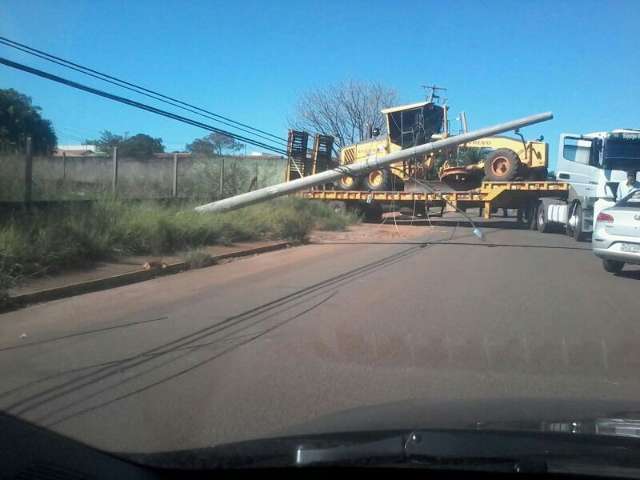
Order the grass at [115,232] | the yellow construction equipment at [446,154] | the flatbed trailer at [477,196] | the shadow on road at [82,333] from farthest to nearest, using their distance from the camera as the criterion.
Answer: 1. the yellow construction equipment at [446,154]
2. the flatbed trailer at [477,196]
3. the grass at [115,232]
4. the shadow on road at [82,333]

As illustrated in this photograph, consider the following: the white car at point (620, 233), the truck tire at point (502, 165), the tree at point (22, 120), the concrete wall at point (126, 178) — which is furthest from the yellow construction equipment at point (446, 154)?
the tree at point (22, 120)

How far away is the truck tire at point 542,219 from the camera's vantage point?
25.8 m

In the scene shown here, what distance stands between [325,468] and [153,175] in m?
23.6

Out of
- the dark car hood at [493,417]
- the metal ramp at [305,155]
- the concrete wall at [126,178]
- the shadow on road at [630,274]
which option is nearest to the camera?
the dark car hood at [493,417]

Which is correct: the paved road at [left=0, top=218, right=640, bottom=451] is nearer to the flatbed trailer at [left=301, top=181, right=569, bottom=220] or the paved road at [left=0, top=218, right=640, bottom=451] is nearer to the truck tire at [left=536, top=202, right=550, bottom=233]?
the truck tire at [left=536, top=202, right=550, bottom=233]

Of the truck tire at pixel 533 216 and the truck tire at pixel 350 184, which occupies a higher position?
the truck tire at pixel 350 184

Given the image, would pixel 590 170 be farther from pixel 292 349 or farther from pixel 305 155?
pixel 292 349

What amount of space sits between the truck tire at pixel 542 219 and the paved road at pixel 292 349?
43.6ft

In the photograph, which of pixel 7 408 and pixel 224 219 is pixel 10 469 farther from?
pixel 224 219

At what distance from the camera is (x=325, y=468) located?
2988 mm

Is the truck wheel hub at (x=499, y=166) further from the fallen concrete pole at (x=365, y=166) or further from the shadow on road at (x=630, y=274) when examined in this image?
the shadow on road at (x=630, y=274)

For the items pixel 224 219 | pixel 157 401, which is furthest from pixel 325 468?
pixel 224 219

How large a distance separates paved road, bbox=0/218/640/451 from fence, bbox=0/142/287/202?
13.0ft

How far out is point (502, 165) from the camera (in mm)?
26781
